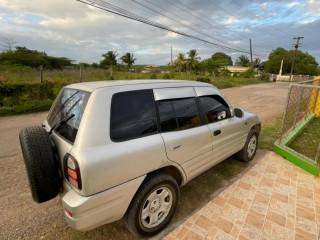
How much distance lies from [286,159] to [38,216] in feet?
15.3

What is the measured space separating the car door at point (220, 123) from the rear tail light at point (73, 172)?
1.83m

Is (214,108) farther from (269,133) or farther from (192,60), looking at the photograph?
(192,60)

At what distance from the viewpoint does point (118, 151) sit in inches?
70.7

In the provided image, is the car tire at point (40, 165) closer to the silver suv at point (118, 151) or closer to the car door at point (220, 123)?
the silver suv at point (118, 151)

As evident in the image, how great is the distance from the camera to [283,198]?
118 inches

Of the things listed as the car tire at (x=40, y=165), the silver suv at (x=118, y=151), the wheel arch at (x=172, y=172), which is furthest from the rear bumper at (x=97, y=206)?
the wheel arch at (x=172, y=172)

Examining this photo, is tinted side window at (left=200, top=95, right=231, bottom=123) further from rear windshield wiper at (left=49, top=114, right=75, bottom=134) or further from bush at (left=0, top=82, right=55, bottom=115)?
bush at (left=0, top=82, right=55, bottom=115)

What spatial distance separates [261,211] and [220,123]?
1.33m

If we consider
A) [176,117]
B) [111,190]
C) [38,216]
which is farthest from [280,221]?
[38,216]

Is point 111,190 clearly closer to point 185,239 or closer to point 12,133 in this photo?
point 185,239

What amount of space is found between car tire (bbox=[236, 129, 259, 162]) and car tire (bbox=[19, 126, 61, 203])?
328 centimetres

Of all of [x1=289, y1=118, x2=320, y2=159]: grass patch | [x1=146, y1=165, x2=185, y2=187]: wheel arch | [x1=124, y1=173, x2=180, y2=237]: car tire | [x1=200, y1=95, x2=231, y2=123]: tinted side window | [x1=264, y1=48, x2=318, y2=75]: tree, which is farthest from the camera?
[x1=264, y1=48, x2=318, y2=75]: tree

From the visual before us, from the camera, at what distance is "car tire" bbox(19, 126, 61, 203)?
5.98 feet

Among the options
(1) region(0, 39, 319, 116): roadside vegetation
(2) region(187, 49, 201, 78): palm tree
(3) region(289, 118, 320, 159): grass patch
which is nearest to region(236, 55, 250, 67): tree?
(1) region(0, 39, 319, 116): roadside vegetation
